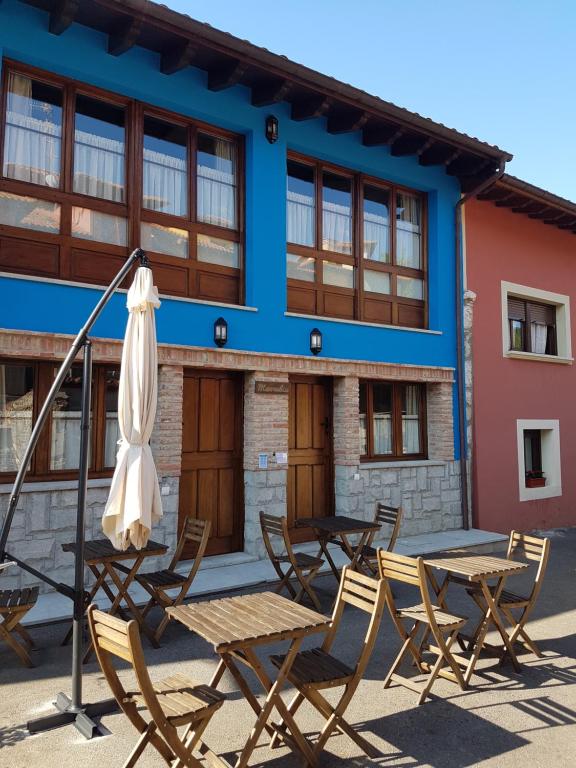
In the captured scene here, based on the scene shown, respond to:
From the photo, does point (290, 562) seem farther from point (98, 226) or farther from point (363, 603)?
point (98, 226)

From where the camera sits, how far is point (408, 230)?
10.0 meters

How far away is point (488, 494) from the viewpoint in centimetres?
1009

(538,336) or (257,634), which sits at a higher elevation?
(538,336)

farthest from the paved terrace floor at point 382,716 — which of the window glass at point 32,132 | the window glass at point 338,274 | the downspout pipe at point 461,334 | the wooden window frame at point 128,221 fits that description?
the window glass at point 338,274

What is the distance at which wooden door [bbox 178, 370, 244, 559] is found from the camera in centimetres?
750

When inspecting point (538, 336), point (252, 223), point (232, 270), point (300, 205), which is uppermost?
point (300, 205)

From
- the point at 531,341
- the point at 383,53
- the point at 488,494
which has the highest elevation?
the point at 383,53

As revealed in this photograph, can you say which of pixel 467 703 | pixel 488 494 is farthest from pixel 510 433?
pixel 467 703

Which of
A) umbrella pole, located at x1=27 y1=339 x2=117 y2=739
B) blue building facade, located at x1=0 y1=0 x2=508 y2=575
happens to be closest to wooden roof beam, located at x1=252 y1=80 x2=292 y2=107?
blue building facade, located at x1=0 y1=0 x2=508 y2=575

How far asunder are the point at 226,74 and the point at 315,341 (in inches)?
140

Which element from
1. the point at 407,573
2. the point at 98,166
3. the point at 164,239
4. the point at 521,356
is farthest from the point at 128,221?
the point at 521,356

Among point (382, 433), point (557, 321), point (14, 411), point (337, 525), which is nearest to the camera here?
point (14, 411)

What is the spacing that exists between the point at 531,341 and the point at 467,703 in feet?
28.9

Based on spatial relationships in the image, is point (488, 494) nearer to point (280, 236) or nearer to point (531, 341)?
point (531, 341)
